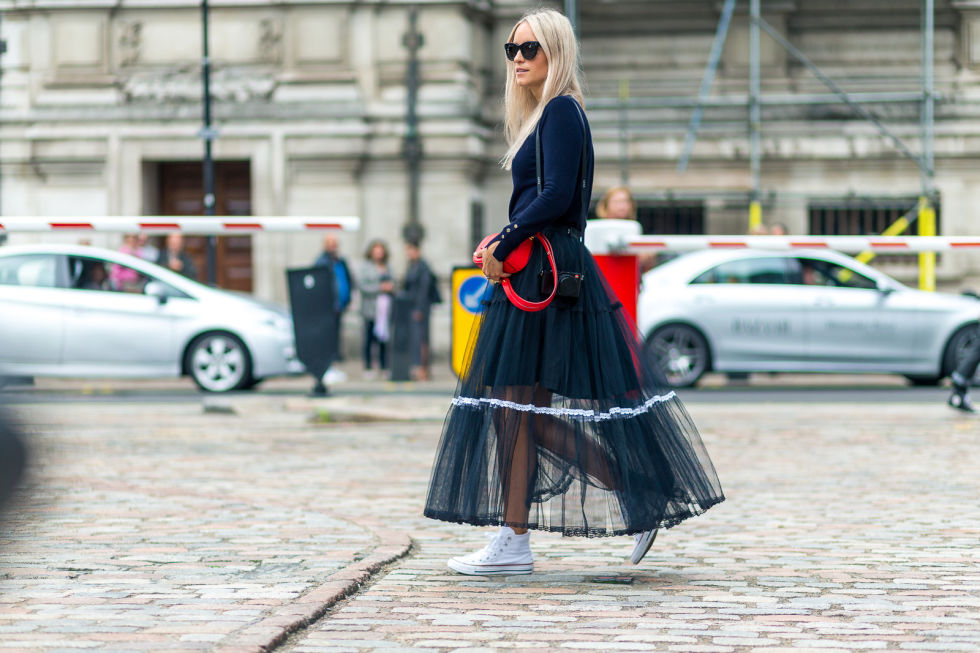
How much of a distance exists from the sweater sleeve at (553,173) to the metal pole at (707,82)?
55.8 ft

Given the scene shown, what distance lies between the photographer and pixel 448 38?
21547 millimetres

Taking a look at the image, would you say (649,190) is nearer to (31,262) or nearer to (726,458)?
(31,262)

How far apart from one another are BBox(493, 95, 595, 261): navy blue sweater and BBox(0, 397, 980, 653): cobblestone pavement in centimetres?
119

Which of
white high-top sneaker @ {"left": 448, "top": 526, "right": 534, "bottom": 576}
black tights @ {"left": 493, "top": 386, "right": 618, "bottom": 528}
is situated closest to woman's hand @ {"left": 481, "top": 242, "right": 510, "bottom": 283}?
black tights @ {"left": 493, "top": 386, "right": 618, "bottom": 528}

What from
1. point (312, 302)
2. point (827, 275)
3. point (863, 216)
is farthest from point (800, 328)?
point (863, 216)

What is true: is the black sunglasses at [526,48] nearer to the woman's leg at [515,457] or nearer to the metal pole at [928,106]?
the woman's leg at [515,457]

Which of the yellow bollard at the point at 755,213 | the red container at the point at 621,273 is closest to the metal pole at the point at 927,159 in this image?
the yellow bollard at the point at 755,213

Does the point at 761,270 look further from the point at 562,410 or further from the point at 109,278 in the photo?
the point at 562,410

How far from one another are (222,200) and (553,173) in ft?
59.6

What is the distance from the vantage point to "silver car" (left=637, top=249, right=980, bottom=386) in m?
16.2

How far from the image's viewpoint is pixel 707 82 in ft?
72.4

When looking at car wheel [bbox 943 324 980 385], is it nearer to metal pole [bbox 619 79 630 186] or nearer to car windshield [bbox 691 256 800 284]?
car windshield [bbox 691 256 800 284]

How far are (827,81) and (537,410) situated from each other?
17.6 metres

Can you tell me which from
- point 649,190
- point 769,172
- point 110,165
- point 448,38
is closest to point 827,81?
point 769,172
